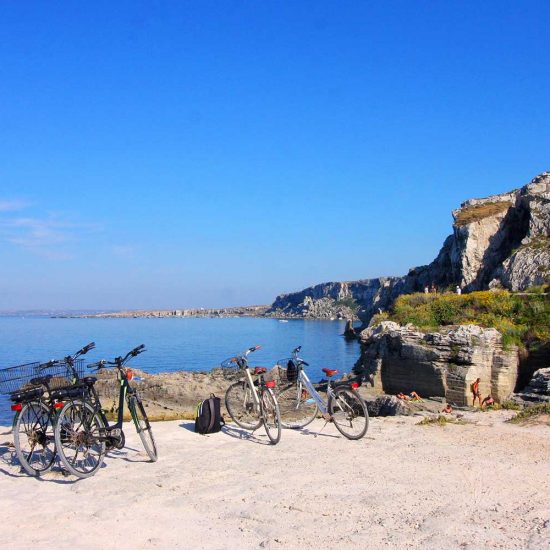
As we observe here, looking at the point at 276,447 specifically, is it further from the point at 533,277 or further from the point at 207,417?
the point at 533,277

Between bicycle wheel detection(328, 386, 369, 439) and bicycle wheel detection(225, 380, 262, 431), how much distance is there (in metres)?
1.53

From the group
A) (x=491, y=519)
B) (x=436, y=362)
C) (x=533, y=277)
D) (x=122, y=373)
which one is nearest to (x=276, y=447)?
(x=122, y=373)

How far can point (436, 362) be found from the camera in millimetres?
17922

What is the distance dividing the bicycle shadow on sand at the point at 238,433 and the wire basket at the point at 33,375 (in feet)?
11.0

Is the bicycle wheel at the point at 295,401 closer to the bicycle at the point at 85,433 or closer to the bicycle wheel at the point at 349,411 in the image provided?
the bicycle wheel at the point at 349,411

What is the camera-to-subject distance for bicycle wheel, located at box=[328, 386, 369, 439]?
10.8 metres

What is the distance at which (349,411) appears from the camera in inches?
434

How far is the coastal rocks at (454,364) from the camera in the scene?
56.6 feet

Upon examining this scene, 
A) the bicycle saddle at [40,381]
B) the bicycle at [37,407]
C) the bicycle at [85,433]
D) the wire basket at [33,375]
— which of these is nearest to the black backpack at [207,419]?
the bicycle at [85,433]

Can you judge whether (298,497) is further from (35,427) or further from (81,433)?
(35,427)

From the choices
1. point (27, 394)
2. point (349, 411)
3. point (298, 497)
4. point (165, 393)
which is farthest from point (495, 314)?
point (27, 394)

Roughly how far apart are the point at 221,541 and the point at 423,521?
7.70 feet

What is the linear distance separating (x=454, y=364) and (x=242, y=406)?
852 centimetres

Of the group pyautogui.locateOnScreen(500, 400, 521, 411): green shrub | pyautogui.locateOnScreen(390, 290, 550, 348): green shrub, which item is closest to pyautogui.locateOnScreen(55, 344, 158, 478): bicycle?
pyautogui.locateOnScreen(500, 400, 521, 411): green shrub
